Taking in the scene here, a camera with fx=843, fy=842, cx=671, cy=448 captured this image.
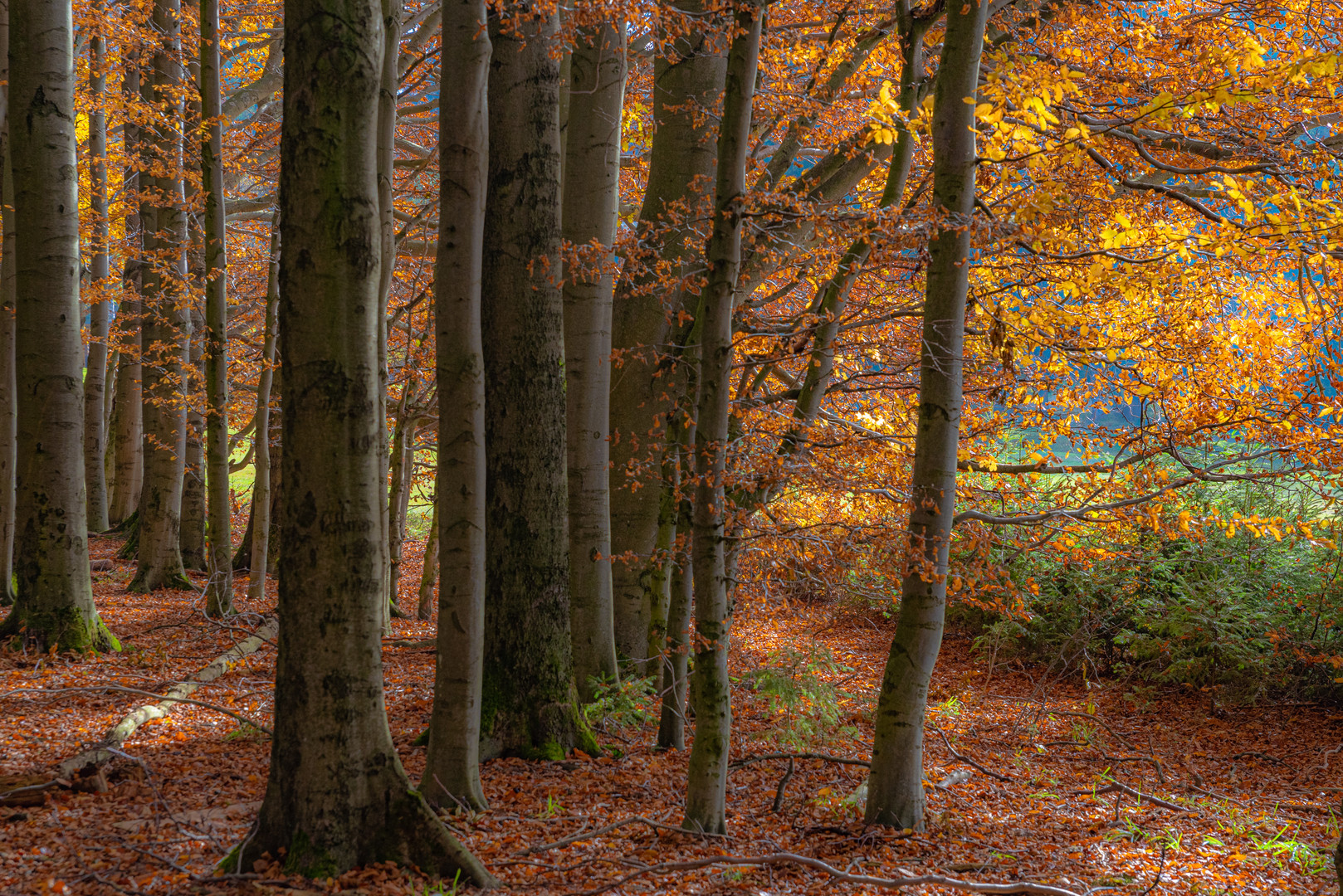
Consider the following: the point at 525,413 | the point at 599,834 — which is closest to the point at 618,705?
the point at 599,834

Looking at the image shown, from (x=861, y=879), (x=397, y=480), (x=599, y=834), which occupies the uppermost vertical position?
(x=397, y=480)

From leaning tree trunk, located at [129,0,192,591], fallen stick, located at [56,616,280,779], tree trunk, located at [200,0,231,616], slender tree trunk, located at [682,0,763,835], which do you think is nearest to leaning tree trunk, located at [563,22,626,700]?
slender tree trunk, located at [682,0,763,835]

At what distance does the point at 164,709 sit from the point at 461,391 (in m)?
3.68

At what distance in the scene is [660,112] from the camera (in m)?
6.42

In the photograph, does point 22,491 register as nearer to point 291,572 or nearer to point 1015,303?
point 291,572

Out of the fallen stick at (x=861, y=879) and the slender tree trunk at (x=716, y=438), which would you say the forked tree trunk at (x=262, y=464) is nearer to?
the slender tree trunk at (x=716, y=438)

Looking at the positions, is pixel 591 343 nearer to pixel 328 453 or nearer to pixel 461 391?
pixel 461 391

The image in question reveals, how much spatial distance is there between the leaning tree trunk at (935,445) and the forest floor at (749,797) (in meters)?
0.31

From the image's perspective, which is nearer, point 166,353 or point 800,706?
point 800,706

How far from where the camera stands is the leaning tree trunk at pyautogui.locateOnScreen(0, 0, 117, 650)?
21.2ft

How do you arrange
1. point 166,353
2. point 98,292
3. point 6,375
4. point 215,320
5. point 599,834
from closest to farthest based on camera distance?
point 599,834 → point 6,375 → point 215,320 → point 98,292 → point 166,353

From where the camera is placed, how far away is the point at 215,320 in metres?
8.57

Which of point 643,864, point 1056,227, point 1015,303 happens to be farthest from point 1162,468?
point 643,864

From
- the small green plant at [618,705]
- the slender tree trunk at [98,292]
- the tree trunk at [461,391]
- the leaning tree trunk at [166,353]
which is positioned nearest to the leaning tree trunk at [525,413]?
the small green plant at [618,705]
